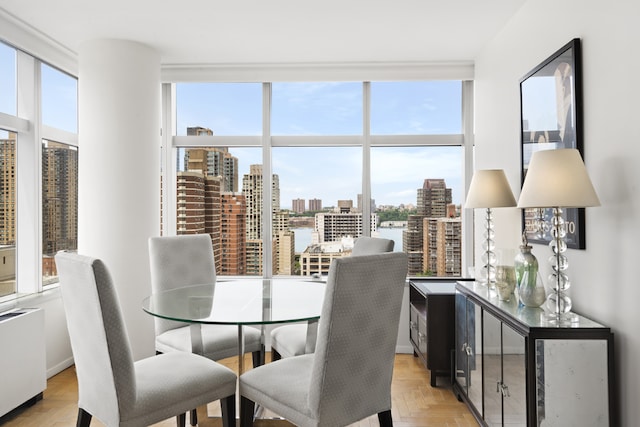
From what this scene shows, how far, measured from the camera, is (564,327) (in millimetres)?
1821

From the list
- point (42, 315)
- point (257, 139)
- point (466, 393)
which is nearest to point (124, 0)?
point (257, 139)

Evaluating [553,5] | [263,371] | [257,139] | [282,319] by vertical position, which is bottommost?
[263,371]

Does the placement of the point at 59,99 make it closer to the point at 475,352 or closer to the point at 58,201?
the point at 58,201

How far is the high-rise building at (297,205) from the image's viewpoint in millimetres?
4207

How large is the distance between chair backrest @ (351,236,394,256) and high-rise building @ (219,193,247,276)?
1.38m

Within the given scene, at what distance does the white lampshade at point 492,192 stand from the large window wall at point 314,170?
52.9 inches

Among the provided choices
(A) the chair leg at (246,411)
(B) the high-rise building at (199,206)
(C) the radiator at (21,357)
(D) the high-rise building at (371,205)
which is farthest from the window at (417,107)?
(C) the radiator at (21,357)

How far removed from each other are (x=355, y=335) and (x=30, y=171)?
2.84m

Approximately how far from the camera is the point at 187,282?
3.11 meters

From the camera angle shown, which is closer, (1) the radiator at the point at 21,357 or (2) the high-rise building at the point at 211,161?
(1) the radiator at the point at 21,357

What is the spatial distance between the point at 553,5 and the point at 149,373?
282cm

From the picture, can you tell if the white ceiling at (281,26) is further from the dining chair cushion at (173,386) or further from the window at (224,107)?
the dining chair cushion at (173,386)

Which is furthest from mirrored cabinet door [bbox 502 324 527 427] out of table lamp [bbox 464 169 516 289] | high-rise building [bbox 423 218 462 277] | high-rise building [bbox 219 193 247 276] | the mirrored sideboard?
high-rise building [bbox 219 193 247 276]

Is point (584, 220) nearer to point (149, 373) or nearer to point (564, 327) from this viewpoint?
point (564, 327)
